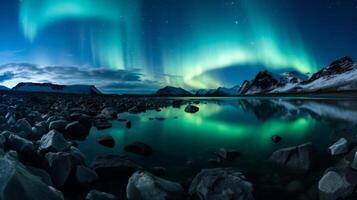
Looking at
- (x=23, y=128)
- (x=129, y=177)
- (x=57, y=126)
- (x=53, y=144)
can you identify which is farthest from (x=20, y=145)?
(x=57, y=126)

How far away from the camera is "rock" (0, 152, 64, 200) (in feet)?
16.6

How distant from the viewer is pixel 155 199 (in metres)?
6.33

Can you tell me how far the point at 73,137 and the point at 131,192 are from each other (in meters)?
9.75

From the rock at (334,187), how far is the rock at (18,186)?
19.4ft

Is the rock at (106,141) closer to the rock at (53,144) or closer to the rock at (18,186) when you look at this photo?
the rock at (53,144)

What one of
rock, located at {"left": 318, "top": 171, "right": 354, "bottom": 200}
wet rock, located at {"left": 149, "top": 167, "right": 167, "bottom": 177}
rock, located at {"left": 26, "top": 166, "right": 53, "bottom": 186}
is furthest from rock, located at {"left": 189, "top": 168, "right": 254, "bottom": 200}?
rock, located at {"left": 26, "top": 166, "right": 53, "bottom": 186}

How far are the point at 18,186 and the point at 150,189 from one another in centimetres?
258

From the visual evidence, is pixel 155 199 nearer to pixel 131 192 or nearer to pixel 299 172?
pixel 131 192

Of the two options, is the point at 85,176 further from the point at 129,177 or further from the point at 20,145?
the point at 20,145

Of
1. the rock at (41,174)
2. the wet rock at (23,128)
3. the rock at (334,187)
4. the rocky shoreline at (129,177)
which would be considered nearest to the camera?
the rocky shoreline at (129,177)

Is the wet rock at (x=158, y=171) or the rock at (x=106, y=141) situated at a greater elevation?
the rock at (x=106, y=141)

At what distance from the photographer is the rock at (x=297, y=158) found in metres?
9.38

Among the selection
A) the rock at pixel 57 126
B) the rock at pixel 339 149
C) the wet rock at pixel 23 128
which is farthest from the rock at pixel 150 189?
the rock at pixel 57 126

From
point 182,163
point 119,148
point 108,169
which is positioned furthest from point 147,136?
point 108,169
